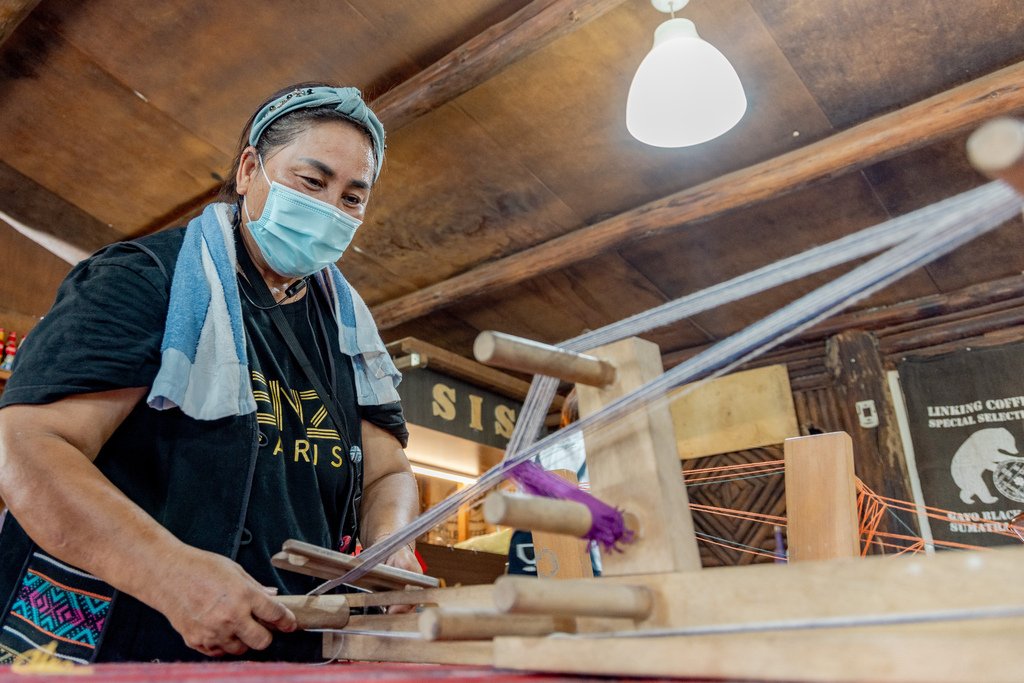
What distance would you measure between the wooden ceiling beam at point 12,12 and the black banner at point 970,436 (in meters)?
5.09

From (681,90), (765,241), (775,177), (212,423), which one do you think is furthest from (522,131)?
(212,423)

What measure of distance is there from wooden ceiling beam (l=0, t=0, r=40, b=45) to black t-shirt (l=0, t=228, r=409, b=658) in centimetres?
221

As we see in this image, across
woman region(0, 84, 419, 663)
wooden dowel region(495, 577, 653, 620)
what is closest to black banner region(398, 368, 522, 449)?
woman region(0, 84, 419, 663)

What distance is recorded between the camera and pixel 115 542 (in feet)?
3.33

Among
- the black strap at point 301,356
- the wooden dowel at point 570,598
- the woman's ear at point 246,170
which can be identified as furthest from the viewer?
the woman's ear at point 246,170

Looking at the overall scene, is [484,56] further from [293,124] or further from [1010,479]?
[1010,479]

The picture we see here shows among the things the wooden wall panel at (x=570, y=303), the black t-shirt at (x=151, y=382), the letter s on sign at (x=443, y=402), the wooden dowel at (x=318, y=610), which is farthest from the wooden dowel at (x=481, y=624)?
the letter s on sign at (x=443, y=402)

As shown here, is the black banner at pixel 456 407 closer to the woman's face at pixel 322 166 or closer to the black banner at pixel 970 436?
the black banner at pixel 970 436

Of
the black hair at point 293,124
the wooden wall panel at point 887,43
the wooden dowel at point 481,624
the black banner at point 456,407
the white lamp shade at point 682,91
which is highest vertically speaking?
the wooden wall panel at point 887,43

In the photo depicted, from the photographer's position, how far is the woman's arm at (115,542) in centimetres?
99

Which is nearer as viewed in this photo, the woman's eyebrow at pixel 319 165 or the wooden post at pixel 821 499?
the wooden post at pixel 821 499

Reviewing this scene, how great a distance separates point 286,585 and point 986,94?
333 cm

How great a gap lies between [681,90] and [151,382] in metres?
2.22

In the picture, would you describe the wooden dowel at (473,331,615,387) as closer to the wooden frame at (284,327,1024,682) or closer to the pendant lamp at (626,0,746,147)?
the wooden frame at (284,327,1024,682)
